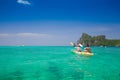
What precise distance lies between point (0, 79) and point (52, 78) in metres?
4.36

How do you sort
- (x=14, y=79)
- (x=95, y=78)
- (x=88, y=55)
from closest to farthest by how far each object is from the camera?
(x=14, y=79), (x=95, y=78), (x=88, y=55)

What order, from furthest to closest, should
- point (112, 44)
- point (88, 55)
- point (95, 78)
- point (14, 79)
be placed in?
point (112, 44) → point (88, 55) → point (95, 78) → point (14, 79)

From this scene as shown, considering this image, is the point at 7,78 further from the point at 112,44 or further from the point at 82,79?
the point at 112,44

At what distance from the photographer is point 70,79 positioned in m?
17.6

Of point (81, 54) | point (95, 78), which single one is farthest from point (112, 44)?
point (95, 78)

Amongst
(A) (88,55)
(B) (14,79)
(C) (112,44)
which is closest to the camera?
(B) (14,79)

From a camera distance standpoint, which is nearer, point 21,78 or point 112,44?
point 21,78

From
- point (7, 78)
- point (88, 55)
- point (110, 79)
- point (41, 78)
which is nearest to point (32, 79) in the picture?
point (41, 78)

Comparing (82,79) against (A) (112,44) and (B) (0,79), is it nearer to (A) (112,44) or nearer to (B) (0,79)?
(B) (0,79)

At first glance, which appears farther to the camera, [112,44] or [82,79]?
[112,44]

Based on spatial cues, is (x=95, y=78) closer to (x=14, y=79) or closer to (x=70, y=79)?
(x=70, y=79)

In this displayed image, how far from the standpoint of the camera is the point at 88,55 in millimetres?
49125

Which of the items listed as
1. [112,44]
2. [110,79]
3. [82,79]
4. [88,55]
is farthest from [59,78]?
[112,44]

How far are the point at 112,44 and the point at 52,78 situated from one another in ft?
619
